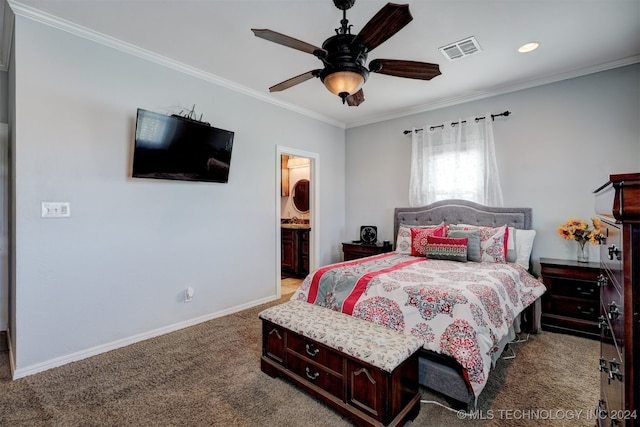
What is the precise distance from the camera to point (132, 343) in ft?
9.16

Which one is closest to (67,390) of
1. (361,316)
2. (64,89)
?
(361,316)

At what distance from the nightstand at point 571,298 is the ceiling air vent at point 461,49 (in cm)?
228

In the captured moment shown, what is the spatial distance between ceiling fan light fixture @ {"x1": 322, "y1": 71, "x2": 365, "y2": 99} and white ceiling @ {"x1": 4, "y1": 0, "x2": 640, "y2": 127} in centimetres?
70

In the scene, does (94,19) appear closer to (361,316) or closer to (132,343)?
(132,343)

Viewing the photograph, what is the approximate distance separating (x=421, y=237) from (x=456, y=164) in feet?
3.85

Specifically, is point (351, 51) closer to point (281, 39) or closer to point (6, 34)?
point (281, 39)

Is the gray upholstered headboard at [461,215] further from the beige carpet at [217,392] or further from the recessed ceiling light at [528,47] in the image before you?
the recessed ceiling light at [528,47]

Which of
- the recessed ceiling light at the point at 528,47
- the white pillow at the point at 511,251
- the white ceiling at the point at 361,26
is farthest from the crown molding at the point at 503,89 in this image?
the white pillow at the point at 511,251

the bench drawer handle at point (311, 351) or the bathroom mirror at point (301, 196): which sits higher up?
the bathroom mirror at point (301, 196)

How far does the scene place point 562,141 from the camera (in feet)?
11.0

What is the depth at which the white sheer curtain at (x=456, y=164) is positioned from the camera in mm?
3766

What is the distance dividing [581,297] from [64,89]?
16.6 feet

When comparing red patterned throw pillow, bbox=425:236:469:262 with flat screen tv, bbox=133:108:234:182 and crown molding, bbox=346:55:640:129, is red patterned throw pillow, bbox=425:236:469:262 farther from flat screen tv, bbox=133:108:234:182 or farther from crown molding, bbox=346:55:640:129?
flat screen tv, bbox=133:108:234:182

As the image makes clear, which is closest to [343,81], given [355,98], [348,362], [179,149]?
[355,98]
